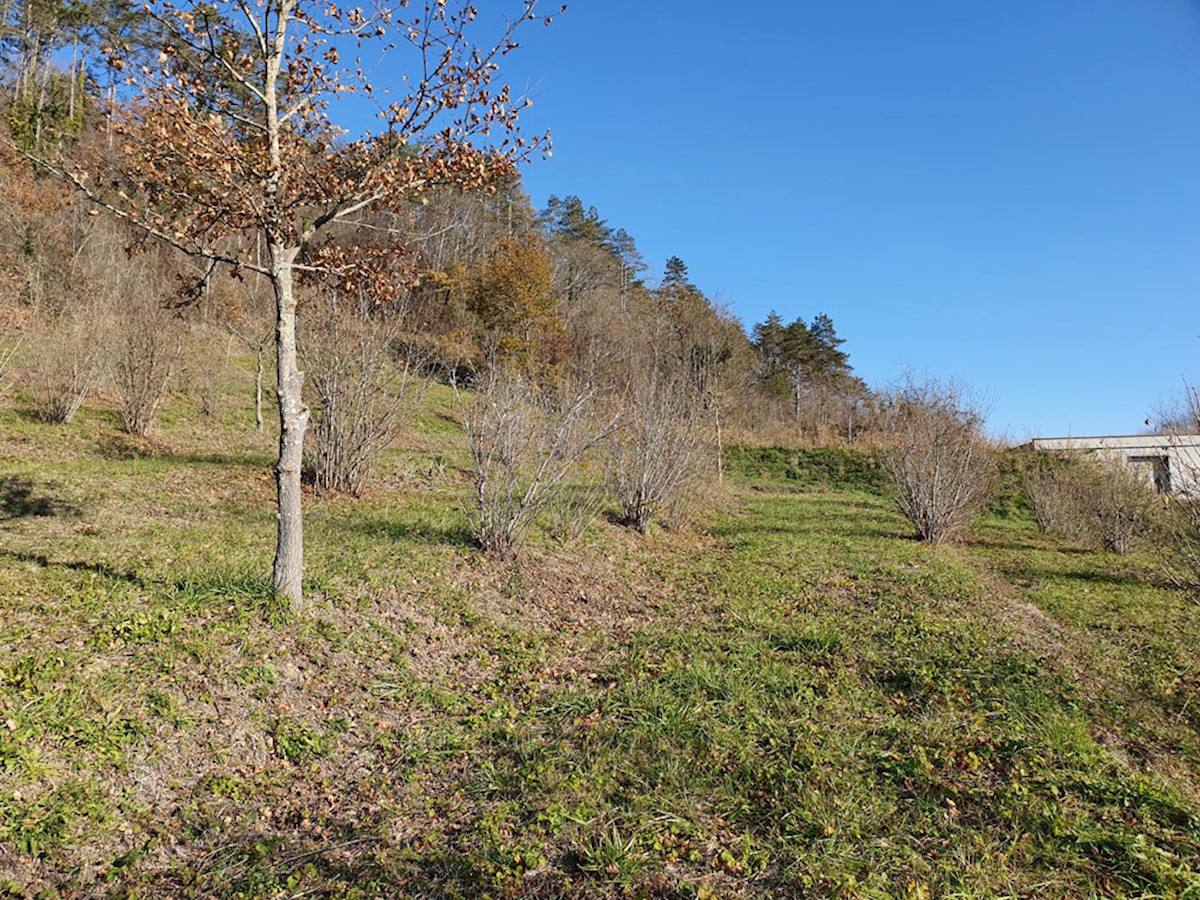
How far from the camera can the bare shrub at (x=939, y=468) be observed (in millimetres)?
13258

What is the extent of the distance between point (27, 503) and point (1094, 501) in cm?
2041

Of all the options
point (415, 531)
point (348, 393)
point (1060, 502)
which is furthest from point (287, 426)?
point (1060, 502)

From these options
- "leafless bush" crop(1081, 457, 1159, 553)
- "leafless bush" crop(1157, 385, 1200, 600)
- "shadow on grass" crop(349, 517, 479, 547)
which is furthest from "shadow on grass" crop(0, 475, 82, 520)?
"leafless bush" crop(1081, 457, 1159, 553)

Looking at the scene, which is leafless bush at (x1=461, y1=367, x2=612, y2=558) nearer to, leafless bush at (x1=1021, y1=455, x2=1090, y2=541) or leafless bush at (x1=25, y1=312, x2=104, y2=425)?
leafless bush at (x1=25, y1=312, x2=104, y2=425)

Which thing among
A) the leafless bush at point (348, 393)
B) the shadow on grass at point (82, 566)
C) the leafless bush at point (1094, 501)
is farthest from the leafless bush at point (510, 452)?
the leafless bush at point (1094, 501)

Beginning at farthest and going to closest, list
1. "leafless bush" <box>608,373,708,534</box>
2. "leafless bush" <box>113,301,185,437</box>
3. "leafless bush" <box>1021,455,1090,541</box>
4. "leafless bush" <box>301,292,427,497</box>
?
1. "leafless bush" <box>1021,455,1090,541</box>
2. "leafless bush" <box>113,301,185,437</box>
3. "leafless bush" <box>608,373,708,534</box>
4. "leafless bush" <box>301,292,427,497</box>

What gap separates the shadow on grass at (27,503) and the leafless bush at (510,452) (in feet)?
15.7

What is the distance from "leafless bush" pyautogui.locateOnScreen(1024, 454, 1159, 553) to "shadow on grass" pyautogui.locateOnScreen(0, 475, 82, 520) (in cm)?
1859

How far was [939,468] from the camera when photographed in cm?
1323

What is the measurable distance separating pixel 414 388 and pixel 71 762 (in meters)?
10.5

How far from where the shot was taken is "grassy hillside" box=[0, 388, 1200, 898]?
3.03 meters

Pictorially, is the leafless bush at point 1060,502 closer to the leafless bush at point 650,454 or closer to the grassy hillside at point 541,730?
the grassy hillside at point 541,730

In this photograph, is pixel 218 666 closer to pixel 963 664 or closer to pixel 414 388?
pixel 963 664

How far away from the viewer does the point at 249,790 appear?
3.53 meters
